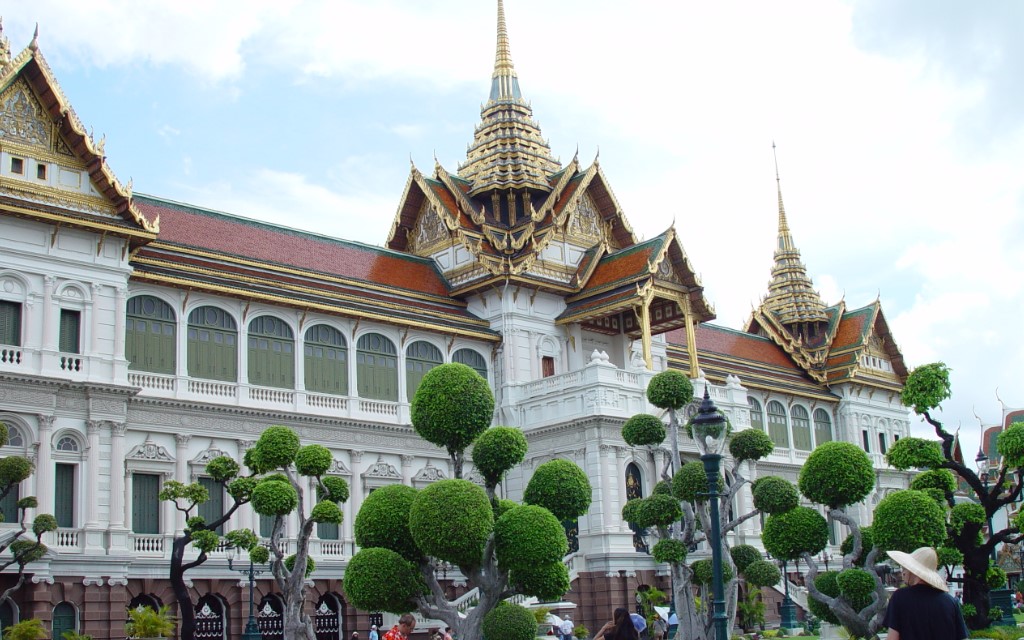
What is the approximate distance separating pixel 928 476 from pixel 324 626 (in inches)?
641

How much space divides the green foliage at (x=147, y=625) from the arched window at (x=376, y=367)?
36.4 feet

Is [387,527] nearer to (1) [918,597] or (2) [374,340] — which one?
(1) [918,597]

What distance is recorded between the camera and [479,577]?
66.1ft

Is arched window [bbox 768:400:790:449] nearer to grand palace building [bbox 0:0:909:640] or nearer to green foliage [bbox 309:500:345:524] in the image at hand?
grand palace building [bbox 0:0:909:640]

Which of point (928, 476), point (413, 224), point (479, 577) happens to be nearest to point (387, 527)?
point (479, 577)

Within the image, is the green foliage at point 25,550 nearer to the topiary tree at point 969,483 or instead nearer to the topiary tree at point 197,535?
the topiary tree at point 197,535

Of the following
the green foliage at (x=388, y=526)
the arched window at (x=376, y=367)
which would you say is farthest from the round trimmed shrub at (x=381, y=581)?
the arched window at (x=376, y=367)

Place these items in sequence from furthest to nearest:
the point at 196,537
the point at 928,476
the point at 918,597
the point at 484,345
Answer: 1. the point at 484,345
2. the point at 928,476
3. the point at 196,537
4. the point at 918,597

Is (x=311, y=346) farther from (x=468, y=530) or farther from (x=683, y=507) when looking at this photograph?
(x=468, y=530)

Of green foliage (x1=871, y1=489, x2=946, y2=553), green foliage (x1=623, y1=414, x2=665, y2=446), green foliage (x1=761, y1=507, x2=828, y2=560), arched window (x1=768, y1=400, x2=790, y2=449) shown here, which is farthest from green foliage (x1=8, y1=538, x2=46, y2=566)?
arched window (x1=768, y1=400, x2=790, y2=449)

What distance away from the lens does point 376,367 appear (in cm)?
3822

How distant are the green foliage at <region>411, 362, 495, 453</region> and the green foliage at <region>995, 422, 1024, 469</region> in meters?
13.1

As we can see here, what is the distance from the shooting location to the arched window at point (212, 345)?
3381 centimetres

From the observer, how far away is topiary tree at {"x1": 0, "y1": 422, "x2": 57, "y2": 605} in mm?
24062
